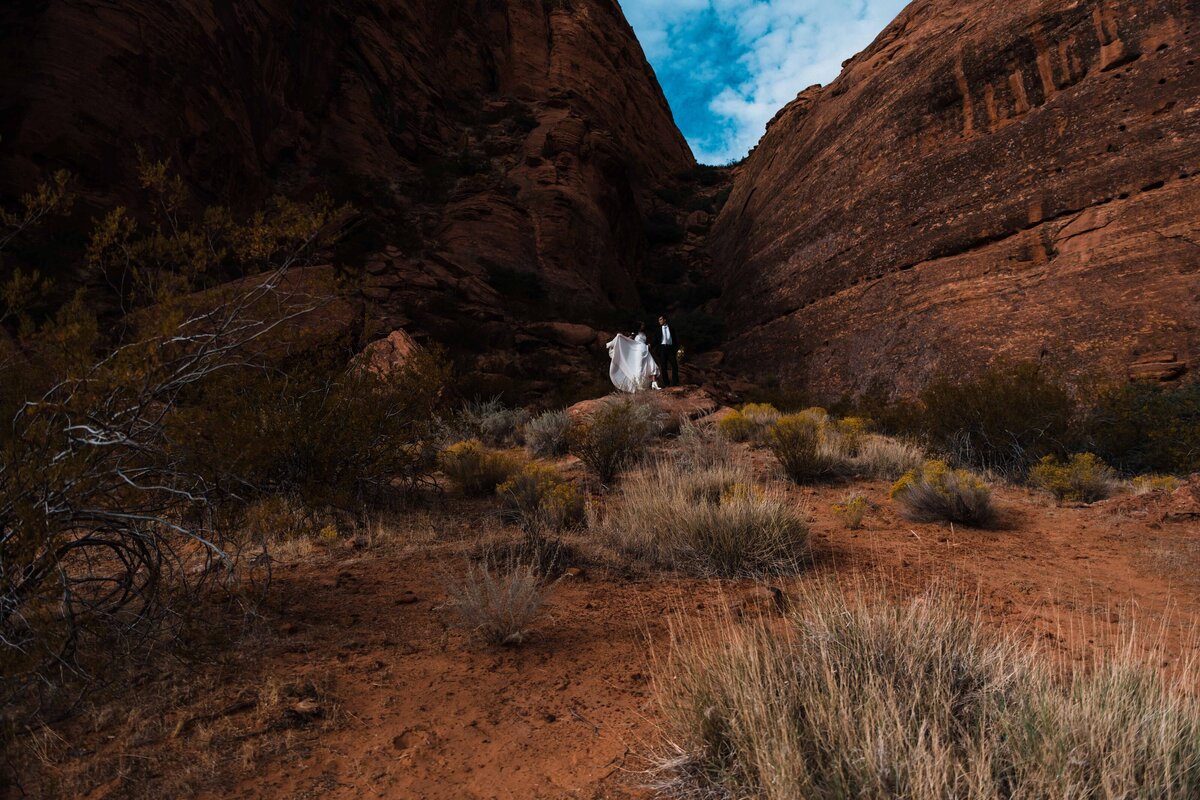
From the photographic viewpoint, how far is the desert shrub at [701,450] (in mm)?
6980

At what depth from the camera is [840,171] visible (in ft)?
68.3

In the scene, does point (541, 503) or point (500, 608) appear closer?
point (500, 608)

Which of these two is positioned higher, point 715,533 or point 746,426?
point 746,426

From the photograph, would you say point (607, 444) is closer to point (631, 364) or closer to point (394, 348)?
point (394, 348)

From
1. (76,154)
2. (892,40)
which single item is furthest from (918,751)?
(892,40)

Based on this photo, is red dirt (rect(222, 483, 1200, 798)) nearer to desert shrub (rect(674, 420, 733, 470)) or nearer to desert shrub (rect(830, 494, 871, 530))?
desert shrub (rect(830, 494, 871, 530))

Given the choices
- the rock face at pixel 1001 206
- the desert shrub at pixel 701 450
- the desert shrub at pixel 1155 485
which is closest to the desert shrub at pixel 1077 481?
the desert shrub at pixel 1155 485

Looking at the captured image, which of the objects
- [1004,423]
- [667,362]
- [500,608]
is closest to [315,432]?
[500,608]

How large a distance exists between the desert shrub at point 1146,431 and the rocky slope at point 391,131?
32.9 ft

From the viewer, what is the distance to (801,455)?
6914 mm

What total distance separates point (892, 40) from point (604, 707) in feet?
85.6

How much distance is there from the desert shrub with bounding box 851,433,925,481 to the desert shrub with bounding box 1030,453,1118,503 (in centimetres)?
128

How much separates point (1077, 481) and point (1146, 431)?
10.2 ft

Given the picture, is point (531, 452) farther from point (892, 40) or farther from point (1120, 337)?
point (892, 40)
